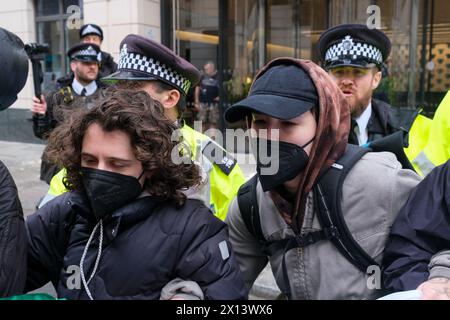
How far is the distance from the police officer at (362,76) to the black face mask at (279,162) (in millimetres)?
1073

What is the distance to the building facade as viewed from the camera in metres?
8.25

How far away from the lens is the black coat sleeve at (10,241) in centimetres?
136

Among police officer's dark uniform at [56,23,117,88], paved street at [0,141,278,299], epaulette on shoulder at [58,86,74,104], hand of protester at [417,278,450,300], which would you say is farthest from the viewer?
police officer's dark uniform at [56,23,117,88]

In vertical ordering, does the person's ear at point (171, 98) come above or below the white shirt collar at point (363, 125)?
above

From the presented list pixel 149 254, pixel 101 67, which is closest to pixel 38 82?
pixel 101 67

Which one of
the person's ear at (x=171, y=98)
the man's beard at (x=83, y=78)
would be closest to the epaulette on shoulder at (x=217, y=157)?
the person's ear at (x=171, y=98)

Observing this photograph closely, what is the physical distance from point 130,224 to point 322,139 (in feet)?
2.30

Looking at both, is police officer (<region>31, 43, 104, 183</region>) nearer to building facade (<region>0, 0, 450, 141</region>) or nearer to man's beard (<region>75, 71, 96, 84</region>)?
man's beard (<region>75, 71, 96, 84</region>)

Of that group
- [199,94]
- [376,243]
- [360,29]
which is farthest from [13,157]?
[376,243]

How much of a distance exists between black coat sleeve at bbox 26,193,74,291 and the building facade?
6871 mm

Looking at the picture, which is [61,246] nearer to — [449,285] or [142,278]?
[142,278]

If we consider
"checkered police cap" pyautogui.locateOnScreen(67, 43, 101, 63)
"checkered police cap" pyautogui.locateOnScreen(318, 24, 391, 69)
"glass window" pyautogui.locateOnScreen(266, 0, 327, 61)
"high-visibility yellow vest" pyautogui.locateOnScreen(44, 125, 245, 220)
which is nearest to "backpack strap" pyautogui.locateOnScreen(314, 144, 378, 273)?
"high-visibility yellow vest" pyautogui.locateOnScreen(44, 125, 245, 220)

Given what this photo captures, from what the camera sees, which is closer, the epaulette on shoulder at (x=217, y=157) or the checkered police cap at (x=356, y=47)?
the epaulette on shoulder at (x=217, y=157)

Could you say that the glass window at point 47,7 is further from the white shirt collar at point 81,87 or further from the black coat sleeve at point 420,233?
the black coat sleeve at point 420,233
